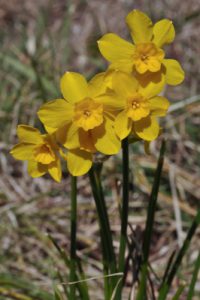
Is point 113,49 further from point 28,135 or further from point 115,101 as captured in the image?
point 28,135

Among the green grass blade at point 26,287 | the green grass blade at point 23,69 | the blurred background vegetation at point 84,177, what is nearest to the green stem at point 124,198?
the blurred background vegetation at point 84,177

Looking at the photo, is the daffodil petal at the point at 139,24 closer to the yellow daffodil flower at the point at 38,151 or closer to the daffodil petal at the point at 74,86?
the daffodil petal at the point at 74,86

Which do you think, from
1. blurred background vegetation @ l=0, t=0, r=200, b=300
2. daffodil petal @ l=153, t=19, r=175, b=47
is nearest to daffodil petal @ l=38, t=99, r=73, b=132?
daffodil petal @ l=153, t=19, r=175, b=47

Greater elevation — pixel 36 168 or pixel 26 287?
pixel 36 168

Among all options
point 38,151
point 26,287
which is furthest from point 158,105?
point 26,287

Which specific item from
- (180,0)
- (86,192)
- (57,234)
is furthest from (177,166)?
(180,0)

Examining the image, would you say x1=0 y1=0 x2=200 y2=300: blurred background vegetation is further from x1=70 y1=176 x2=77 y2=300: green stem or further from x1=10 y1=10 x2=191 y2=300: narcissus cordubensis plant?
x1=10 y1=10 x2=191 y2=300: narcissus cordubensis plant

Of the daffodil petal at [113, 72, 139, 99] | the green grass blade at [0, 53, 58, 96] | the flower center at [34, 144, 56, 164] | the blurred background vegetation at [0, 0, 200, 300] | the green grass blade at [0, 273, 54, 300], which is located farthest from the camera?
the green grass blade at [0, 53, 58, 96]
